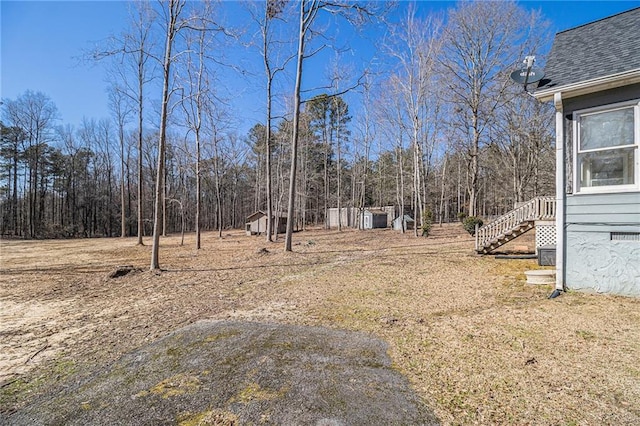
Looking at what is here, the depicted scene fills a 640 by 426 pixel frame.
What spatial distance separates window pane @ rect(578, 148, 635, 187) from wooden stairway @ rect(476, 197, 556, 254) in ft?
13.1

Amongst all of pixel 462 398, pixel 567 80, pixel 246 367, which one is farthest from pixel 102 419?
pixel 567 80

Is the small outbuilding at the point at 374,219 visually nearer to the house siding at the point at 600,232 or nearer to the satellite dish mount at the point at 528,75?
the satellite dish mount at the point at 528,75

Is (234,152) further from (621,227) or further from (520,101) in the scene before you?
(621,227)

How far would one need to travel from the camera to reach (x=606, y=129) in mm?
5434

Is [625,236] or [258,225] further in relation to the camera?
[258,225]

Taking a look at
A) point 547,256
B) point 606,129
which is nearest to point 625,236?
point 606,129

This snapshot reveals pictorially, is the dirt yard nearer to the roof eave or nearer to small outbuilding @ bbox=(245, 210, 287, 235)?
the roof eave

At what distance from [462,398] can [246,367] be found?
1.99 meters

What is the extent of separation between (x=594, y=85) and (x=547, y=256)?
444cm

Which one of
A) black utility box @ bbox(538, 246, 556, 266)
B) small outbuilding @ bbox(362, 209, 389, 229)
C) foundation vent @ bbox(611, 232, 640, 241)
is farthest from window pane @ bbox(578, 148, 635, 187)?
small outbuilding @ bbox(362, 209, 389, 229)

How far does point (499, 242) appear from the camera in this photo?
32.7 feet

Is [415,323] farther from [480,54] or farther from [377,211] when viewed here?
[377,211]

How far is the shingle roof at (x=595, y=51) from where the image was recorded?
5.34m

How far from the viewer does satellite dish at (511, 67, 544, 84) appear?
598 centimetres
